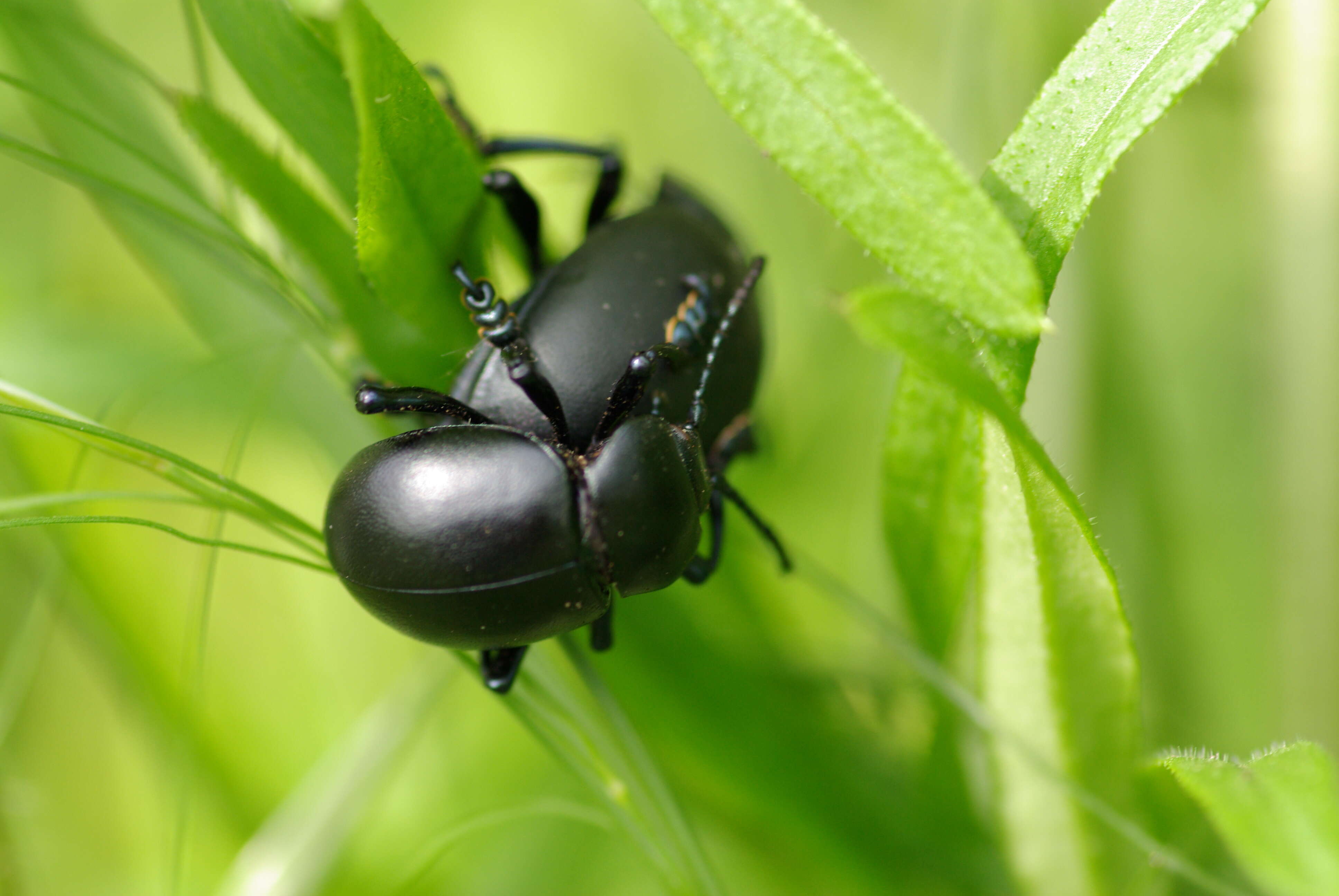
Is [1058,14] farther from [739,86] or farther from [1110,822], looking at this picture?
[1110,822]

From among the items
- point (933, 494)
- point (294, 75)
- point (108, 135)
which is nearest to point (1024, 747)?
point (933, 494)

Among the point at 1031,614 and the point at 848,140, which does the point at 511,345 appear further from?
the point at 1031,614

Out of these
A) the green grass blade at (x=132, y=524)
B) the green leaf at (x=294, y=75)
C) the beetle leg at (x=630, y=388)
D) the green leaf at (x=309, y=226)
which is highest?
the green leaf at (x=294, y=75)

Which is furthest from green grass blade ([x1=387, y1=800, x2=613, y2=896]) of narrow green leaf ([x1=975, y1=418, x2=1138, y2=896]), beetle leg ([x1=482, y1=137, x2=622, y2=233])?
beetle leg ([x1=482, y1=137, x2=622, y2=233])

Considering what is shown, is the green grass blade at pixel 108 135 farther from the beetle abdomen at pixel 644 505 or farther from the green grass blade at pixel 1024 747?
the green grass blade at pixel 1024 747

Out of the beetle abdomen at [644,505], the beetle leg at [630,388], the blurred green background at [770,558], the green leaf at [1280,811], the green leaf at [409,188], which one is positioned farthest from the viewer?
the blurred green background at [770,558]

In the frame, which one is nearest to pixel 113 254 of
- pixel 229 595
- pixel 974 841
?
pixel 229 595

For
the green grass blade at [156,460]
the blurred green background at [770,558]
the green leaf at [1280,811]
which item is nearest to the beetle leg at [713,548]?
the blurred green background at [770,558]
